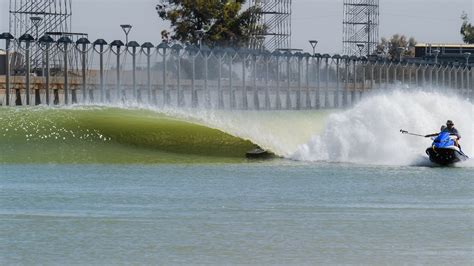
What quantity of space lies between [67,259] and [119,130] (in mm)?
35205

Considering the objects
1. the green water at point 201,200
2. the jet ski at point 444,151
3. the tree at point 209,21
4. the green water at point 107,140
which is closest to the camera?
the green water at point 201,200

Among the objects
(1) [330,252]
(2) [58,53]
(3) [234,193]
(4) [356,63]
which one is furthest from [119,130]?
(4) [356,63]

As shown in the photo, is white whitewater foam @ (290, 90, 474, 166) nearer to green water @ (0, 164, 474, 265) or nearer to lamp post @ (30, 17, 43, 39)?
green water @ (0, 164, 474, 265)

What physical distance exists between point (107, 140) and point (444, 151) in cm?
1428

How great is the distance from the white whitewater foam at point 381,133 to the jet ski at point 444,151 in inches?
58.8

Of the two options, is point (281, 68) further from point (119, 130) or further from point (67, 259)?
point (67, 259)

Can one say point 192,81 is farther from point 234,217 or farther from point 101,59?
point 234,217

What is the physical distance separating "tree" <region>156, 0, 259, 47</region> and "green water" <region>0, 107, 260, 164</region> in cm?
8748

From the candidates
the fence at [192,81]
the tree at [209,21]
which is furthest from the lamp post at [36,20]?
the tree at [209,21]

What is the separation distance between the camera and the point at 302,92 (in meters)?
133

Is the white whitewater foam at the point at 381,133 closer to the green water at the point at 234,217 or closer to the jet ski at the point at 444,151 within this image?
the jet ski at the point at 444,151

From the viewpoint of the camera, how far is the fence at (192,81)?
92.5 metres

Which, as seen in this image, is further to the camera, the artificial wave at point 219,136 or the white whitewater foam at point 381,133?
the white whitewater foam at point 381,133

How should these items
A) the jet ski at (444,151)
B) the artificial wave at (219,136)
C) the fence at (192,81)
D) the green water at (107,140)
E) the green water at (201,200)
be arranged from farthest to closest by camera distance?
1. the fence at (192,81)
2. the artificial wave at (219,136)
3. the green water at (107,140)
4. the jet ski at (444,151)
5. the green water at (201,200)
